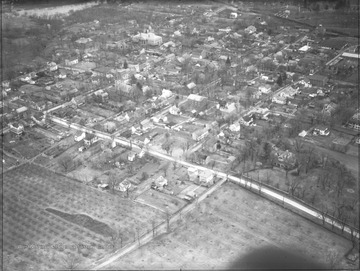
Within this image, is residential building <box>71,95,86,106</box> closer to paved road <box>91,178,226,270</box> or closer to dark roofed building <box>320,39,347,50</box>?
paved road <box>91,178,226,270</box>

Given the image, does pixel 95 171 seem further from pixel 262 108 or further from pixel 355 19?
pixel 355 19

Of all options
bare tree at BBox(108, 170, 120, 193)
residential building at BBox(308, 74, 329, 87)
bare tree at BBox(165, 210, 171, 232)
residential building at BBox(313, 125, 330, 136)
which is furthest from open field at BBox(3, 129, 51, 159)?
residential building at BBox(308, 74, 329, 87)

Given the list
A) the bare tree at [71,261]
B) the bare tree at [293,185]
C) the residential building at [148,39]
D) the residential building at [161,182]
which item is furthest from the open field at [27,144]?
the residential building at [148,39]

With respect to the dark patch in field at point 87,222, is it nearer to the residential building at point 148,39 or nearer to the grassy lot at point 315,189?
the grassy lot at point 315,189

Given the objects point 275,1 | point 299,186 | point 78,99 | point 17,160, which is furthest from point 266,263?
point 275,1

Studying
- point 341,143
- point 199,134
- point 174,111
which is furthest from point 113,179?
point 341,143

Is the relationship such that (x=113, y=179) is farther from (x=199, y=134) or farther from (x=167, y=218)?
(x=199, y=134)
